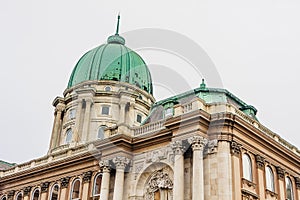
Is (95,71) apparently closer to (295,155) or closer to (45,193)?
(45,193)

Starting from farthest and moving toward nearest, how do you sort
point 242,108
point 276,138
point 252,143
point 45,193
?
1. point 45,193
2. point 242,108
3. point 276,138
4. point 252,143

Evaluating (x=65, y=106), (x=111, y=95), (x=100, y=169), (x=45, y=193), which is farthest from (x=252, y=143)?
(x=65, y=106)

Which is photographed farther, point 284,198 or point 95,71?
point 95,71

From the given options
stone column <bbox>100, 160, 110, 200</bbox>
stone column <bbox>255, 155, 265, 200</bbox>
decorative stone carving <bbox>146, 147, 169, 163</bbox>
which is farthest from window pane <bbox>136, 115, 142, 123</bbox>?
stone column <bbox>255, 155, 265, 200</bbox>

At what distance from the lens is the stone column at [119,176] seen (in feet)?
101

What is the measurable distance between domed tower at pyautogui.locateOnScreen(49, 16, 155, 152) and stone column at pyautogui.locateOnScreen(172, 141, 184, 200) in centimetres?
2318

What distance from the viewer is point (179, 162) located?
2802cm

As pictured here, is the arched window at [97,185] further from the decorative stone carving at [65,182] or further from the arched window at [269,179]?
the arched window at [269,179]

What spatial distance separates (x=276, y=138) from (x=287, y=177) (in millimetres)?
3026

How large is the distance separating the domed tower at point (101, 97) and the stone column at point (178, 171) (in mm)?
23182

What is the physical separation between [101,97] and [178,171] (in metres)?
28.7

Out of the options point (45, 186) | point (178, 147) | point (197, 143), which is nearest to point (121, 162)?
point (178, 147)

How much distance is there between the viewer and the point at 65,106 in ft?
186

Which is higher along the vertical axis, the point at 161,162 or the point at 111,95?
the point at 111,95
